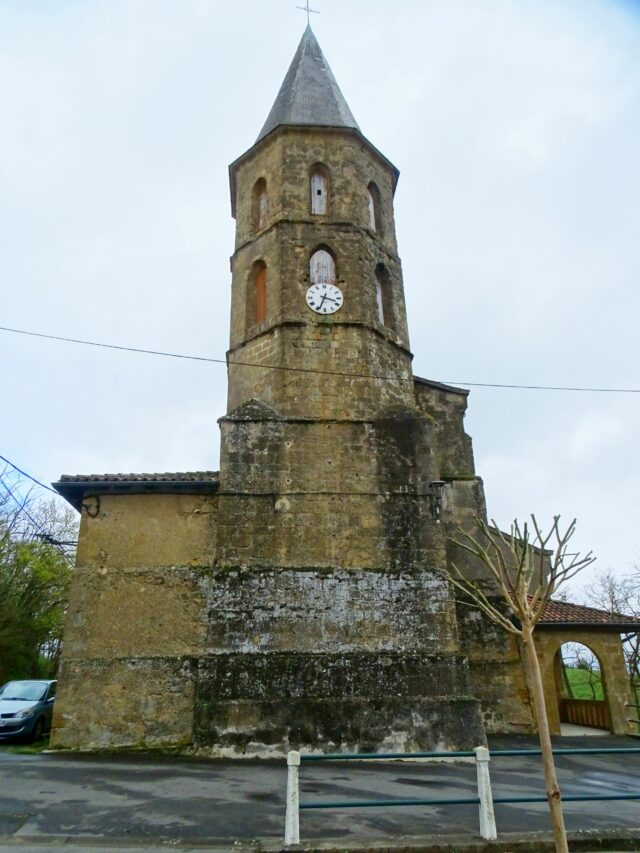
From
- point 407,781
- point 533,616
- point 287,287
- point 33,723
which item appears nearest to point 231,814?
point 407,781

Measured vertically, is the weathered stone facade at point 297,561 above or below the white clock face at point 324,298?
below

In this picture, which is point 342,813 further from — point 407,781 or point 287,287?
point 287,287

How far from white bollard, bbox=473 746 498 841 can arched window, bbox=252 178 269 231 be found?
13482mm

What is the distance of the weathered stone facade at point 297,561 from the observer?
10680 millimetres

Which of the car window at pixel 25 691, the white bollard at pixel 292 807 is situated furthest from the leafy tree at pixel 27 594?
the white bollard at pixel 292 807

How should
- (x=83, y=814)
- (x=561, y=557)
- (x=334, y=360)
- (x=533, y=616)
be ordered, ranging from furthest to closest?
(x=334, y=360)
(x=83, y=814)
(x=561, y=557)
(x=533, y=616)

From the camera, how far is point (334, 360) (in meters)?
13.7

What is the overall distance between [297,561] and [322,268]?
7064 mm

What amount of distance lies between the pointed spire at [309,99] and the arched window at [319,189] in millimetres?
1227

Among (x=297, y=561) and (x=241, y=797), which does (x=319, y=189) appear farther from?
(x=241, y=797)

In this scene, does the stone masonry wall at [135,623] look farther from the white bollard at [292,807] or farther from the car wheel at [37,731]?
the white bollard at [292,807]

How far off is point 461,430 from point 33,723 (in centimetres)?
1154

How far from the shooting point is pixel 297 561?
11.8 m

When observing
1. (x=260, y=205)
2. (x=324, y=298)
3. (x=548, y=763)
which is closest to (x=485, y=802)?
(x=548, y=763)
